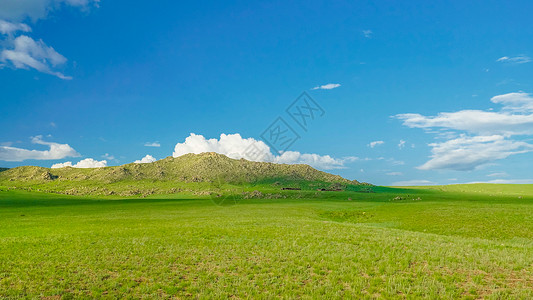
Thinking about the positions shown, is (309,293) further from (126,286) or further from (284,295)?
(126,286)

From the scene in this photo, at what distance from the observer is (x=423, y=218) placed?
47.1 m

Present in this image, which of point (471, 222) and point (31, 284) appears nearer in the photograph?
point (31, 284)

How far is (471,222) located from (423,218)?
23.8 feet

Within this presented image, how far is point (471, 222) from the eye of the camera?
4056 centimetres

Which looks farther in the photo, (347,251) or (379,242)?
(379,242)

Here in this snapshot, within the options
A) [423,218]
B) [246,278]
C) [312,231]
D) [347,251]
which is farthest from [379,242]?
[423,218]

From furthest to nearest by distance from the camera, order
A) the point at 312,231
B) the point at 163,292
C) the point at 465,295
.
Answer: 1. the point at 312,231
2. the point at 163,292
3. the point at 465,295

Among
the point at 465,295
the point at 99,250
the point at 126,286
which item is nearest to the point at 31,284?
the point at 126,286

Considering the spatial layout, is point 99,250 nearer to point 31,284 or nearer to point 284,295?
point 31,284

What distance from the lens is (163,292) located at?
1589cm

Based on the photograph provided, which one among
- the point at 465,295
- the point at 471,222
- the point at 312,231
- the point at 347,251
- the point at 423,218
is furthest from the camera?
the point at 423,218

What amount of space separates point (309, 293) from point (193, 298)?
5602mm

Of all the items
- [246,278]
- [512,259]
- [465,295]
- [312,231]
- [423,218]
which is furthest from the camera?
[423,218]

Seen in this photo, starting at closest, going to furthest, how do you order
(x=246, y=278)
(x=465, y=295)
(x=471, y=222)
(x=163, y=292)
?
(x=465, y=295), (x=163, y=292), (x=246, y=278), (x=471, y=222)
